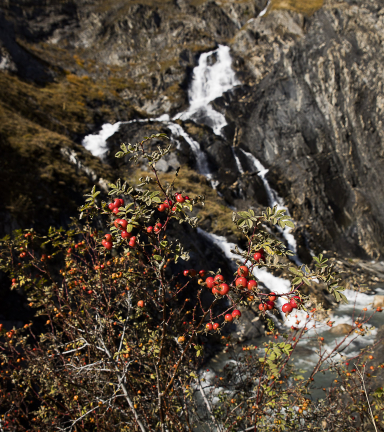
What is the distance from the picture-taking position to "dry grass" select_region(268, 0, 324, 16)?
134 ft

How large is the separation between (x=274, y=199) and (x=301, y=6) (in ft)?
138

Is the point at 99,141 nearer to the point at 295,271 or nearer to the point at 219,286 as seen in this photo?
the point at 219,286

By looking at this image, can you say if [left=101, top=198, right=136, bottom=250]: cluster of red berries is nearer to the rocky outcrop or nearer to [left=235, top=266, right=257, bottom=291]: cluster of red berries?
[left=235, top=266, right=257, bottom=291]: cluster of red berries

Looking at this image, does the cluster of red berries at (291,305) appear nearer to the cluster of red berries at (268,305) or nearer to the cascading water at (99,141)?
the cluster of red berries at (268,305)

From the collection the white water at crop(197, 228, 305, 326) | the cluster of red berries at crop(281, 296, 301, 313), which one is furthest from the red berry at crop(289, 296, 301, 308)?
the white water at crop(197, 228, 305, 326)

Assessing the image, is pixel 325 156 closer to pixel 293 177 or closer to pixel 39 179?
pixel 293 177

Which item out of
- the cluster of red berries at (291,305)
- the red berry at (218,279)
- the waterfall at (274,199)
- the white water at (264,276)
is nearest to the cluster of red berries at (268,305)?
the cluster of red berries at (291,305)

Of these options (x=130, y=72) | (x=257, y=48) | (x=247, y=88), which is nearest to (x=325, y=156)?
(x=247, y=88)

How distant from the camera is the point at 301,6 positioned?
138ft

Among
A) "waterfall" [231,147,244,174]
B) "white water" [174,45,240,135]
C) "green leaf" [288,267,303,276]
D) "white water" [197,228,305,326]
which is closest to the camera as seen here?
"green leaf" [288,267,303,276]

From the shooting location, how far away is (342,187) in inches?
917

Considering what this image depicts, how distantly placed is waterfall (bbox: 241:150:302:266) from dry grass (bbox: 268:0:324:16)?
3345cm

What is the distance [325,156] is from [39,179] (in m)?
24.6

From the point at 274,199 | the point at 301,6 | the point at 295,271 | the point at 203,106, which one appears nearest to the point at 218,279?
the point at 295,271
